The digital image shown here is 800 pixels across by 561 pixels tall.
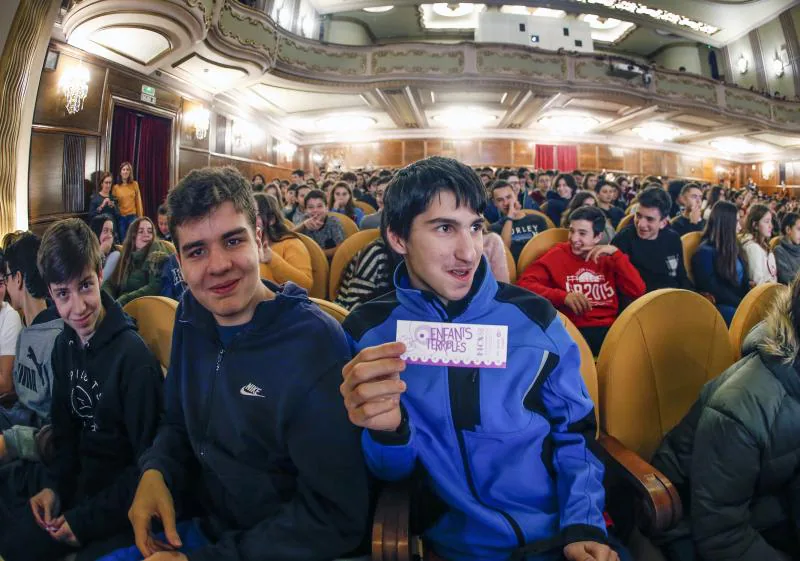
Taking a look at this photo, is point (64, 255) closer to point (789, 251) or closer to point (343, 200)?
point (343, 200)

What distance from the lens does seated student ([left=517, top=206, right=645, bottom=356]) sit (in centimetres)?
235

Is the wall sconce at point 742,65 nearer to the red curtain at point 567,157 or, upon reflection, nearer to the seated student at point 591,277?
the red curtain at point 567,157

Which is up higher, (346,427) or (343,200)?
(343,200)

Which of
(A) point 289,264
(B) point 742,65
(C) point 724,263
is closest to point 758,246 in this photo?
(C) point 724,263

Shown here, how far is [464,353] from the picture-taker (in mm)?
784

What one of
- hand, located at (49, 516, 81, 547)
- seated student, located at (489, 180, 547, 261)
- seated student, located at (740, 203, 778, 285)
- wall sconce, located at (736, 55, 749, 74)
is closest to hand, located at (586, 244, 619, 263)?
seated student, located at (489, 180, 547, 261)

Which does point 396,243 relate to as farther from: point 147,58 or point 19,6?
point 147,58

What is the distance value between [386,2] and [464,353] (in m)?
14.5

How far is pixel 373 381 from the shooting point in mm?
725

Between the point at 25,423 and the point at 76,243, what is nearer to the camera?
the point at 76,243

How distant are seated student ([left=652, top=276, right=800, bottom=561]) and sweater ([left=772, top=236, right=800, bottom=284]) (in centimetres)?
293

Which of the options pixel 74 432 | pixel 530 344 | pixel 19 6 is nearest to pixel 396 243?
pixel 530 344

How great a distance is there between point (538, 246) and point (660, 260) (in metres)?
0.73

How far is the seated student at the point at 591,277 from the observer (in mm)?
2348
